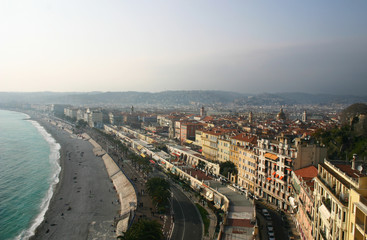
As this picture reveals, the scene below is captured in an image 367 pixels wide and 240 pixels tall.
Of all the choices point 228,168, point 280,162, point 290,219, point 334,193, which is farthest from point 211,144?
point 334,193

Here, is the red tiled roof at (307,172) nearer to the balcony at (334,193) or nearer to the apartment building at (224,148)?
the balcony at (334,193)

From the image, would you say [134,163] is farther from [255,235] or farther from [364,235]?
[364,235]

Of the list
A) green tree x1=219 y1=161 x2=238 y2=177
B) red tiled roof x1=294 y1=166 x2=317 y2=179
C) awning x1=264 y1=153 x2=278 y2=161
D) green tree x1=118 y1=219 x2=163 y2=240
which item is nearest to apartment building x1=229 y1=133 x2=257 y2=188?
green tree x1=219 y1=161 x2=238 y2=177

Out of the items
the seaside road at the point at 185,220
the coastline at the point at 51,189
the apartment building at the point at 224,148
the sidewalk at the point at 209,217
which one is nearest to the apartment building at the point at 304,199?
the sidewalk at the point at 209,217

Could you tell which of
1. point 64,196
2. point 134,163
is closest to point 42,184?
point 64,196

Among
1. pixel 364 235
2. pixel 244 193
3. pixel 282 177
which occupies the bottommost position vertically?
pixel 244 193

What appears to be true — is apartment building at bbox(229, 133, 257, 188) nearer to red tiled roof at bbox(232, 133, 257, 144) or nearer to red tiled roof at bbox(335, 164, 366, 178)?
red tiled roof at bbox(232, 133, 257, 144)
